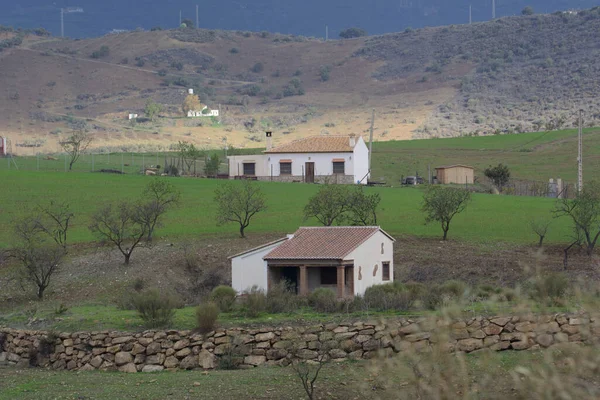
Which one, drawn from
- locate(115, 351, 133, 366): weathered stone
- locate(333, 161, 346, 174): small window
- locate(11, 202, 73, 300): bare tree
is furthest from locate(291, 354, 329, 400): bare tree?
locate(333, 161, 346, 174): small window

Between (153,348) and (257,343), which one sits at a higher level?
(257,343)

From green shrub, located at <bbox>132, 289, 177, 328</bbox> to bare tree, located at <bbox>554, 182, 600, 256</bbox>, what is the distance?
68.8 feet

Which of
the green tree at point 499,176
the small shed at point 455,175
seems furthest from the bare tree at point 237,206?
the small shed at point 455,175

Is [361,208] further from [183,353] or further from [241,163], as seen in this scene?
[241,163]

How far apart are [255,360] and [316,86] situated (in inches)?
6064

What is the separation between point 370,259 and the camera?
32938mm

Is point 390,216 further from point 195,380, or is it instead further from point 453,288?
point 195,380

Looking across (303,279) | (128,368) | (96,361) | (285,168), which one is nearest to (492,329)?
(128,368)

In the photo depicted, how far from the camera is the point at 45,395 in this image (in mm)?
16391

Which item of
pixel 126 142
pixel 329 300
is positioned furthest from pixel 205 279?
pixel 126 142

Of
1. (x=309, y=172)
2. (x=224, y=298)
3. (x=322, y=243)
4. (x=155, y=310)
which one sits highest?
(x=309, y=172)

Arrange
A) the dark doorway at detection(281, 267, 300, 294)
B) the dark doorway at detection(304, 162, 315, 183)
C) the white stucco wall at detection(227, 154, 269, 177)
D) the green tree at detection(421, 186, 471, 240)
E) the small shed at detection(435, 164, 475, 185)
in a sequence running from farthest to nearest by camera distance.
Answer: the white stucco wall at detection(227, 154, 269, 177), the small shed at detection(435, 164, 475, 185), the dark doorway at detection(304, 162, 315, 183), the green tree at detection(421, 186, 471, 240), the dark doorway at detection(281, 267, 300, 294)

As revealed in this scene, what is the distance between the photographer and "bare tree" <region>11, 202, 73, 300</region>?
3347 cm

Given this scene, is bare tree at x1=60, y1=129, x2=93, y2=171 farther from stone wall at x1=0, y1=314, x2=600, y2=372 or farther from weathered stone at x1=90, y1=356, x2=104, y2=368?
weathered stone at x1=90, y1=356, x2=104, y2=368
